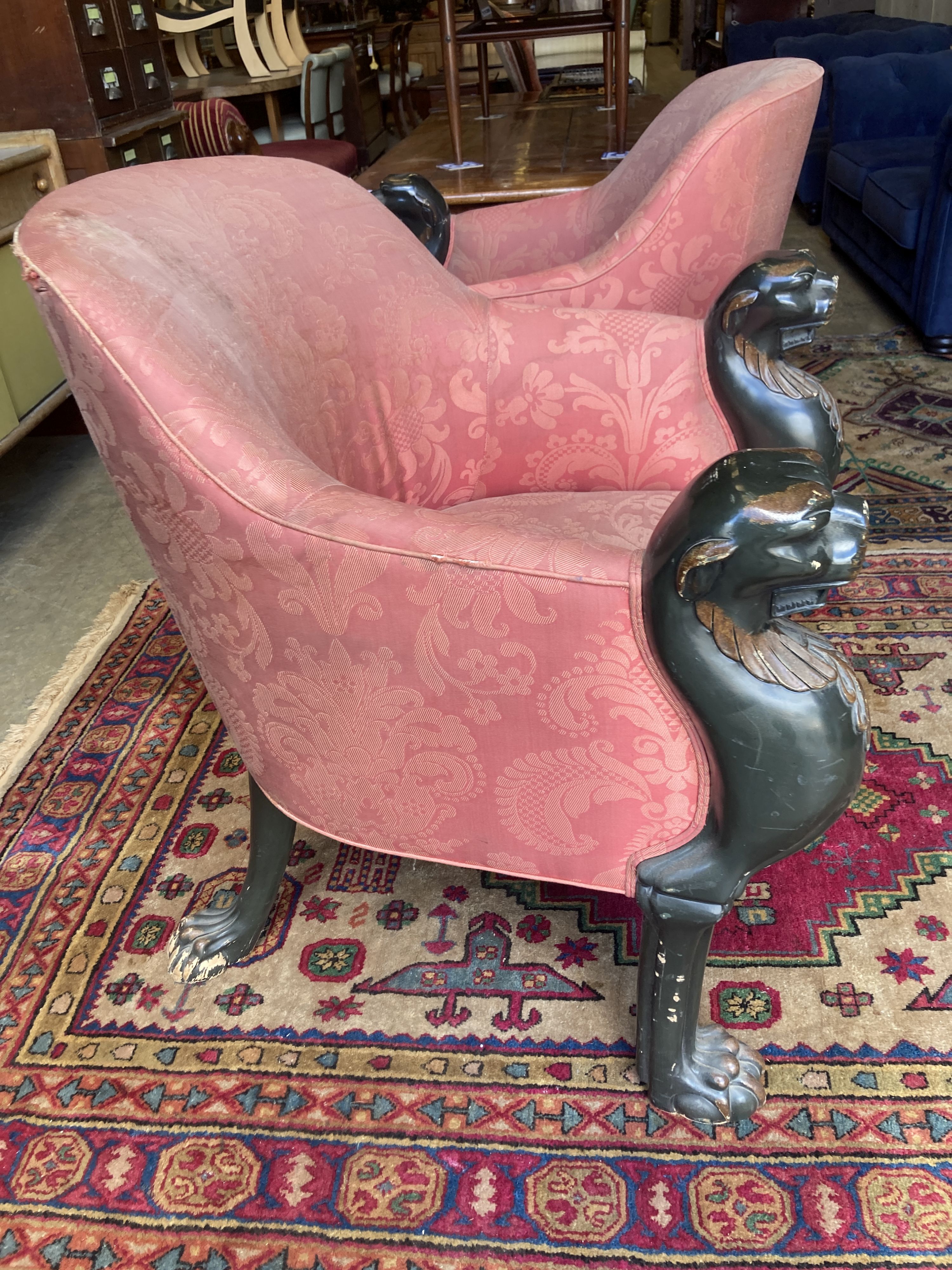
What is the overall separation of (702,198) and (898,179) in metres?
2.17

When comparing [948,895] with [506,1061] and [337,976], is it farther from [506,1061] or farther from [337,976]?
[337,976]

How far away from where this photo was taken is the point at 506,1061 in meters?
1.10

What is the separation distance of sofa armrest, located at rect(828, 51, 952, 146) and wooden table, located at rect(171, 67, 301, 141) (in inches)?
98.3

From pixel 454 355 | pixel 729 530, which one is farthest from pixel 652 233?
pixel 729 530

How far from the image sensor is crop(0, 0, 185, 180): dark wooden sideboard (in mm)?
2432

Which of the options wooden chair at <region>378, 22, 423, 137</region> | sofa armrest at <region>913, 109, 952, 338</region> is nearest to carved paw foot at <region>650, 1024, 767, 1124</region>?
sofa armrest at <region>913, 109, 952, 338</region>

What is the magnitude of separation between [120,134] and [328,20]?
16.7 feet

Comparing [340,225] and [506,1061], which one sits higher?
[340,225]

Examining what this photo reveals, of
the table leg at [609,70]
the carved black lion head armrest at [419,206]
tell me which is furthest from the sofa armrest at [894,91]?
the carved black lion head armrest at [419,206]

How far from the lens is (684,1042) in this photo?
0.99m

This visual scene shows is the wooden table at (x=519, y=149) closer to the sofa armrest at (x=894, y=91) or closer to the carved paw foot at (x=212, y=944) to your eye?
the sofa armrest at (x=894, y=91)

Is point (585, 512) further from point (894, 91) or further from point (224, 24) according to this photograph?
point (224, 24)

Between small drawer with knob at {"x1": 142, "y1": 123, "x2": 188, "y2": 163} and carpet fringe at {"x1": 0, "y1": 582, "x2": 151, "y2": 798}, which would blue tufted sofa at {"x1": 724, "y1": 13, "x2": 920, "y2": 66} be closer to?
small drawer with knob at {"x1": 142, "y1": 123, "x2": 188, "y2": 163}

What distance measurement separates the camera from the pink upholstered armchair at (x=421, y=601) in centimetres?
72
